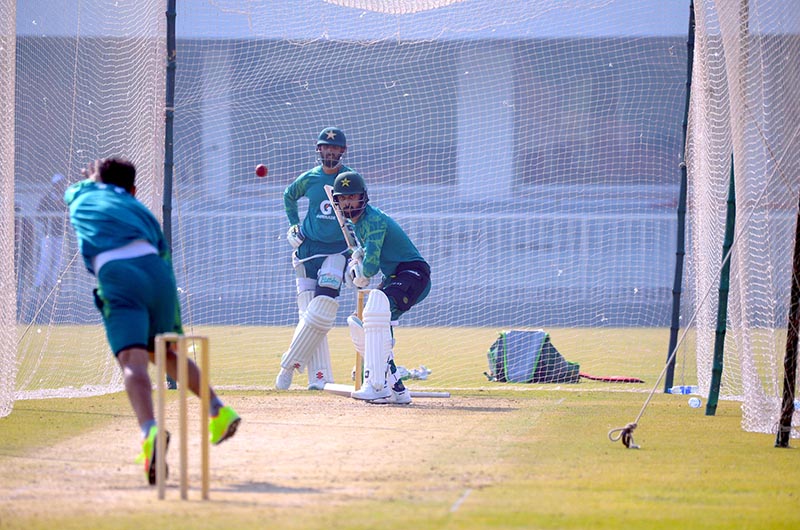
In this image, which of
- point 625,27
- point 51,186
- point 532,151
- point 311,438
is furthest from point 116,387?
point 532,151

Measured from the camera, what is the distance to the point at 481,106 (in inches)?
745

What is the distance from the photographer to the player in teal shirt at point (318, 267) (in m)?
10.1

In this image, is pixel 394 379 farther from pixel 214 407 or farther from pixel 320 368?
pixel 214 407

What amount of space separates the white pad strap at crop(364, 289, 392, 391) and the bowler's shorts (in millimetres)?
3328

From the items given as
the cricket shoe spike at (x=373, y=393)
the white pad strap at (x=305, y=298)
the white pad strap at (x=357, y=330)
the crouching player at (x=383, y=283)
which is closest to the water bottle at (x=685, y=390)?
the crouching player at (x=383, y=283)

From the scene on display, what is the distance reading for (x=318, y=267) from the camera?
10609 millimetres

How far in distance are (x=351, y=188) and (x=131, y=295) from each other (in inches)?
153

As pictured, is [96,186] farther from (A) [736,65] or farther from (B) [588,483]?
(A) [736,65]

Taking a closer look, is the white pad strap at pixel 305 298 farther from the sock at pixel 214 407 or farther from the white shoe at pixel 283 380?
the sock at pixel 214 407

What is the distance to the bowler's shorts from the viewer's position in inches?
208

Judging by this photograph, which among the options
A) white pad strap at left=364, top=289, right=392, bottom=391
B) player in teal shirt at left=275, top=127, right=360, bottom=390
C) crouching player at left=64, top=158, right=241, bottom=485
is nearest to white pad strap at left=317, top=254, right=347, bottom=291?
player in teal shirt at left=275, top=127, right=360, bottom=390

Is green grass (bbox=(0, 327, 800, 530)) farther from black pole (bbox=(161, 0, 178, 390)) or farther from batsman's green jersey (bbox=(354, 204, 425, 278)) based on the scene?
black pole (bbox=(161, 0, 178, 390))

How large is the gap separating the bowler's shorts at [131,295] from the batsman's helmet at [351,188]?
12.1 feet

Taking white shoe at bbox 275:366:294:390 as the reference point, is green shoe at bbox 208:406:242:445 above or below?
above
